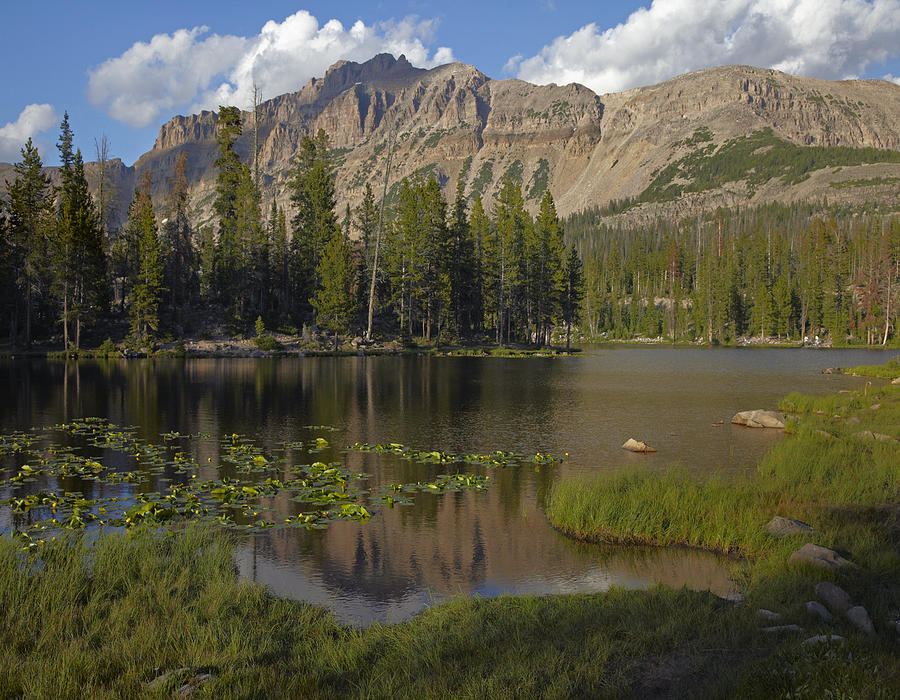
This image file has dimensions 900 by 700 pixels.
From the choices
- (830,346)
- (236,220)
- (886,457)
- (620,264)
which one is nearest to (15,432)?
(886,457)

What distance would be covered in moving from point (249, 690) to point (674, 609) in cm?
531

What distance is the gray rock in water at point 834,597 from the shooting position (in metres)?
8.14

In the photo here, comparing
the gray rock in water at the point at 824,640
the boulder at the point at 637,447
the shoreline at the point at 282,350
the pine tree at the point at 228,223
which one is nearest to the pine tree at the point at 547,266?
the shoreline at the point at 282,350

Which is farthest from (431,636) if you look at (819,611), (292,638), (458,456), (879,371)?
(879,371)

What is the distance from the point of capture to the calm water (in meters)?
11.2

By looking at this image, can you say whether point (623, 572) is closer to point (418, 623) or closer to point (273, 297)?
point (418, 623)

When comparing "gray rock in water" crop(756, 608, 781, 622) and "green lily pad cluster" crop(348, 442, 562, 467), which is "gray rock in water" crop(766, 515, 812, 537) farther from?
"green lily pad cluster" crop(348, 442, 562, 467)

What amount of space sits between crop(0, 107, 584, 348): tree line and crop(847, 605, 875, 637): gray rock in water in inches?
2639

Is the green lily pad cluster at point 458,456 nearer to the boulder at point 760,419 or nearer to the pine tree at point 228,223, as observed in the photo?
the boulder at point 760,419

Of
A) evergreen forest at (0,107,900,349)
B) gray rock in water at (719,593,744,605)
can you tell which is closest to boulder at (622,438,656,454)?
gray rock in water at (719,593,744,605)

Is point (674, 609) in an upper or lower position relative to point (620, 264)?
lower

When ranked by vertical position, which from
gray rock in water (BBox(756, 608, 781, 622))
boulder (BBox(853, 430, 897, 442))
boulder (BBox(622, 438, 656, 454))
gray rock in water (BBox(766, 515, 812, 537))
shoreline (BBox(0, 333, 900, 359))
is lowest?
boulder (BBox(622, 438, 656, 454))

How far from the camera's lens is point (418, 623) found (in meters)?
8.55

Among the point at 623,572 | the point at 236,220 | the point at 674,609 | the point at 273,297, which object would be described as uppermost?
the point at 236,220
